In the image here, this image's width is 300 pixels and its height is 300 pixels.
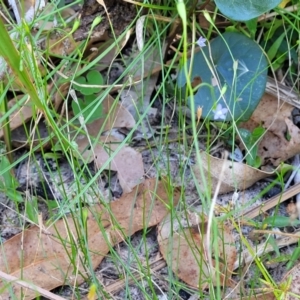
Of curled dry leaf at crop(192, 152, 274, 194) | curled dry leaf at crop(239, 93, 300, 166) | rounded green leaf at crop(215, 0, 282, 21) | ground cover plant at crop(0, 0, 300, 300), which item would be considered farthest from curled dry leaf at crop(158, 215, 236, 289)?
rounded green leaf at crop(215, 0, 282, 21)

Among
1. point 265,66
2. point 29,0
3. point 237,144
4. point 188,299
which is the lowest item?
point 188,299

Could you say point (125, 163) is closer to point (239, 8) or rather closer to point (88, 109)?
point (88, 109)

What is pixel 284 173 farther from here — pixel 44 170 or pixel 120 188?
pixel 44 170

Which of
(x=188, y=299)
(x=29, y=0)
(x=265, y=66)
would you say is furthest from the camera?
(x=29, y=0)

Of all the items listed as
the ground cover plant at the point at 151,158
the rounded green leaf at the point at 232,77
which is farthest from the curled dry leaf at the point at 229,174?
the rounded green leaf at the point at 232,77

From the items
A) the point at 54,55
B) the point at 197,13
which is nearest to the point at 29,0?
the point at 54,55

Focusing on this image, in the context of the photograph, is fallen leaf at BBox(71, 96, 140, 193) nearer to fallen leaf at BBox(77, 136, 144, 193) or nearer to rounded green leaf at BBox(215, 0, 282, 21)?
fallen leaf at BBox(77, 136, 144, 193)

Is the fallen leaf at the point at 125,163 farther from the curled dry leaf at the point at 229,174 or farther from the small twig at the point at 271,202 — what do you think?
the small twig at the point at 271,202

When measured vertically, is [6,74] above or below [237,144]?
above

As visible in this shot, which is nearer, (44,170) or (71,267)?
(71,267)
